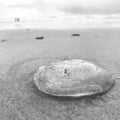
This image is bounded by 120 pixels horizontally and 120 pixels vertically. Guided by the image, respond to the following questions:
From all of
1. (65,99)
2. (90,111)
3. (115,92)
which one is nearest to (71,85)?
(65,99)

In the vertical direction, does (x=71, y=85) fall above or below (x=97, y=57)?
above

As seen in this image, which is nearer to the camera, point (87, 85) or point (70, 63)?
point (87, 85)

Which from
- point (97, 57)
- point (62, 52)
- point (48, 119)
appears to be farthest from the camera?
point (62, 52)

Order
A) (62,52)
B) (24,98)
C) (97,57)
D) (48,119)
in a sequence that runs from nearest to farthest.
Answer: (48,119), (24,98), (97,57), (62,52)

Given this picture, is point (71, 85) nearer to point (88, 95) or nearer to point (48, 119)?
point (88, 95)

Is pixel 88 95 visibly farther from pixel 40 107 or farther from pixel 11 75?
pixel 11 75

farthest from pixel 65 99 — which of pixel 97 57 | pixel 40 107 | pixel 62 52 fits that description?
pixel 62 52

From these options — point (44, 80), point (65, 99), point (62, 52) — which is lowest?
point (62, 52)
